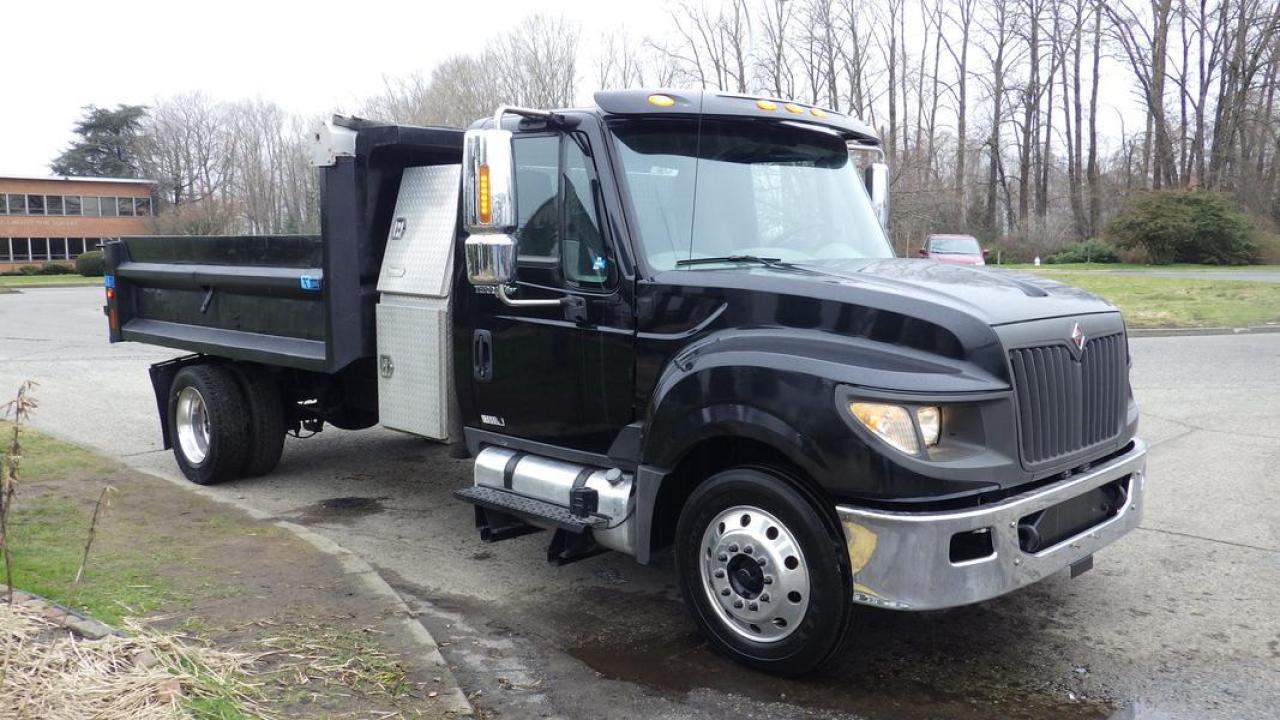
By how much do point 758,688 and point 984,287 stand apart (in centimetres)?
194

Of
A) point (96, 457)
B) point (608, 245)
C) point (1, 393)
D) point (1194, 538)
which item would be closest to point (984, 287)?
point (608, 245)

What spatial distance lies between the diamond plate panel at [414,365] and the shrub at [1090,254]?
41.3m

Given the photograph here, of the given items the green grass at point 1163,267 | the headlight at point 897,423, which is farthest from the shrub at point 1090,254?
the headlight at point 897,423

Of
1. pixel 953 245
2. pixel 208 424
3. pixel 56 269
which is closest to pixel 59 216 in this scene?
Result: pixel 56 269

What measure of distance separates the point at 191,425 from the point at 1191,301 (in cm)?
1997

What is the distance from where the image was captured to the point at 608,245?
4785mm

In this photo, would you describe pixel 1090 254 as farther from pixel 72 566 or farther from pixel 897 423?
pixel 72 566

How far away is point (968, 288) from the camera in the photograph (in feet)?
14.0

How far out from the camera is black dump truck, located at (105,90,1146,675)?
3.79m

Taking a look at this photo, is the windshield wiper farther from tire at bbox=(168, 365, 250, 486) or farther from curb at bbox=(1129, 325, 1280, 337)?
curb at bbox=(1129, 325, 1280, 337)

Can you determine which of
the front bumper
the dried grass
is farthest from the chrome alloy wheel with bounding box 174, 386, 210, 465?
the front bumper

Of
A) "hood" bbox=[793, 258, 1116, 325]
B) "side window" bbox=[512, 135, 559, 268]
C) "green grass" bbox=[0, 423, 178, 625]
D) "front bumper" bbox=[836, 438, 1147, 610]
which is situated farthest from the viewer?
"side window" bbox=[512, 135, 559, 268]

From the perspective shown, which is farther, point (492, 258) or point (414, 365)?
point (414, 365)

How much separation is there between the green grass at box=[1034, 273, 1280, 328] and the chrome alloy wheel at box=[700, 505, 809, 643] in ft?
39.9
